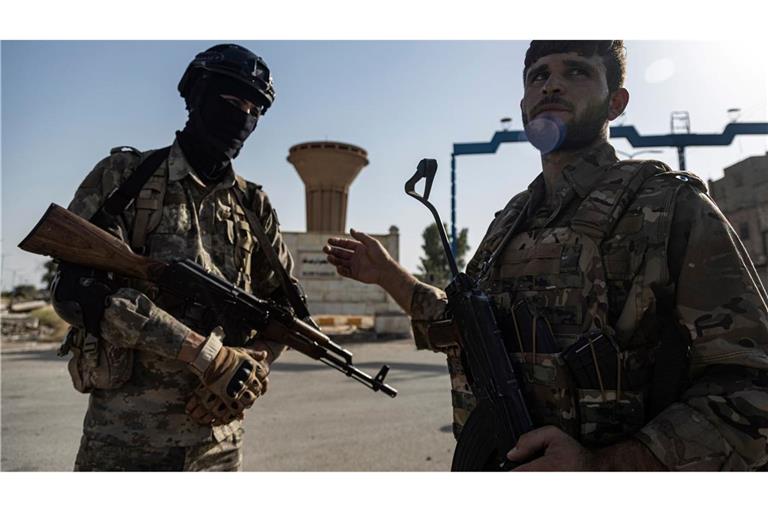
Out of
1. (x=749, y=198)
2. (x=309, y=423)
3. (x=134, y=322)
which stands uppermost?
(x=749, y=198)

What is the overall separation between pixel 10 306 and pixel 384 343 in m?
18.4

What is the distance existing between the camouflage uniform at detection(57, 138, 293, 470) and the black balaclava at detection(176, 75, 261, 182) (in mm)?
75

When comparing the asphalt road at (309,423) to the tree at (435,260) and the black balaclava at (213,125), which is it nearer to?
the tree at (435,260)

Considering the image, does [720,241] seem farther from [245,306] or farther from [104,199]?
[104,199]

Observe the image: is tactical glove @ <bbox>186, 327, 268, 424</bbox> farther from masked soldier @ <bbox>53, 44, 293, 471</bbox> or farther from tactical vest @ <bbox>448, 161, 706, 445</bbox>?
tactical vest @ <bbox>448, 161, 706, 445</bbox>

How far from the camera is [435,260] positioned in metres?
8.44

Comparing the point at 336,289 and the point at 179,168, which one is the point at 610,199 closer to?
the point at 179,168

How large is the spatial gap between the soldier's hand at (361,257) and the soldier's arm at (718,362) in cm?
102

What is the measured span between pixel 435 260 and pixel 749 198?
42.3 ft

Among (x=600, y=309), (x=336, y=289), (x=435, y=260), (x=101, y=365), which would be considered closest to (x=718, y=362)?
(x=600, y=309)

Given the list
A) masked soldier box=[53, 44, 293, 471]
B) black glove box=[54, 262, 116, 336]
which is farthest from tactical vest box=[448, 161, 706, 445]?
black glove box=[54, 262, 116, 336]

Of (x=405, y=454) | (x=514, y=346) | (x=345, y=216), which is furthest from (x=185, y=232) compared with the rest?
(x=345, y=216)

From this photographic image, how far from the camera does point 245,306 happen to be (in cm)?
251

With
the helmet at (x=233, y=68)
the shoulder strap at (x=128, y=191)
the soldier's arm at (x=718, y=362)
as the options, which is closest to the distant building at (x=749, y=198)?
the helmet at (x=233, y=68)
